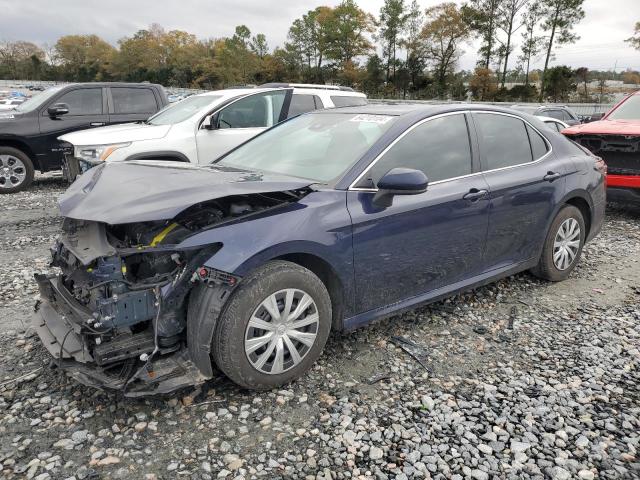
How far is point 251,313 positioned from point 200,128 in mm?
5170

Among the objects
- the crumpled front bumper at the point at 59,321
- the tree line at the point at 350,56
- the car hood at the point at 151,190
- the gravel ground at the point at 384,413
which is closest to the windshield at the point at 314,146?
the car hood at the point at 151,190

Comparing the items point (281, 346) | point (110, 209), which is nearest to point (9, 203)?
point (110, 209)

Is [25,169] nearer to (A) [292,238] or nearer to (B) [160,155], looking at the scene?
(B) [160,155]

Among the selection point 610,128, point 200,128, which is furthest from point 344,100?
point 610,128

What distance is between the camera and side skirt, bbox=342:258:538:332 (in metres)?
3.33

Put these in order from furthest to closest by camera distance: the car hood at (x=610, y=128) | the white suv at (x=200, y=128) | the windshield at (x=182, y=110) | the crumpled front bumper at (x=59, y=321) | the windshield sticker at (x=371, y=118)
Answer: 1. the windshield at (x=182, y=110)
2. the car hood at (x=610, y=128)
3. the white suv at (x=200, y=128)
4. the windshield sticker at (x=371, y=118)
5. the crumpled front bumper at (x=59, y=321)

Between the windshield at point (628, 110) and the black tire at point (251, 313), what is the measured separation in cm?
782

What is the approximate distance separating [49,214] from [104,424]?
567 centimetres

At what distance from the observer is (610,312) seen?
4207 mm

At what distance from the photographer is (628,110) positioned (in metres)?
8.55

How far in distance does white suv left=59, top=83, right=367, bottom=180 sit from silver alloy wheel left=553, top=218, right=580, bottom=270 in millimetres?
4656

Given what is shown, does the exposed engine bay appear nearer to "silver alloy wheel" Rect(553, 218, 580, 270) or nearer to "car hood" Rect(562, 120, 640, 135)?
"car hood" Rect(562, 120, 640, 135)

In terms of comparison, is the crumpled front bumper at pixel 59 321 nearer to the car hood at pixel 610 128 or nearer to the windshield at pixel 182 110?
the windshield at pixel 182 110

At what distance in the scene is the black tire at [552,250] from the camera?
4529 mm
